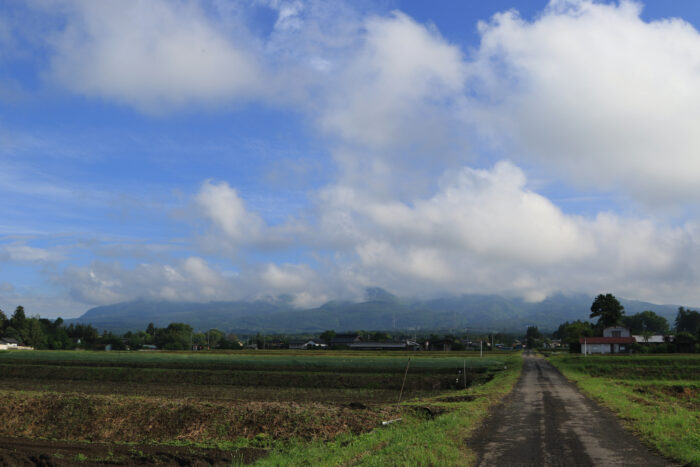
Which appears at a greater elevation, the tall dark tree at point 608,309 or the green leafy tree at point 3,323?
the tall dark tree at point 608,309

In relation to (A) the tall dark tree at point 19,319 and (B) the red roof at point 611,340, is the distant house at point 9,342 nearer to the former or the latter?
(A) the tall dark tree at point 19,319

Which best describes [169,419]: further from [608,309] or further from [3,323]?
[3,323]

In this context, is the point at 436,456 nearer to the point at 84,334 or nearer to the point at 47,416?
the point at 47,416

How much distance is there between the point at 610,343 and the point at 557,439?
308 feet

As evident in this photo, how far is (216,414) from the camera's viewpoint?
2211cm

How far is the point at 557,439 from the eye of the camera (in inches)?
632

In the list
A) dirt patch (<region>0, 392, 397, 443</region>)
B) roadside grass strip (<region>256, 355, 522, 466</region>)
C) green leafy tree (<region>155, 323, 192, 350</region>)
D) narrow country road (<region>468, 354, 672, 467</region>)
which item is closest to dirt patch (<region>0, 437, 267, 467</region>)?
roadside grass strip (<region>256, 355, 522, 466</region>)

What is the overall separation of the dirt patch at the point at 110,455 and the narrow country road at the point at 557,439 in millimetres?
8245

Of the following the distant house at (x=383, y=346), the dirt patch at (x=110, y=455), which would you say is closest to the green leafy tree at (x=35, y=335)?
the distant house at (x=383, y=346)

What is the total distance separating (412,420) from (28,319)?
584 feet

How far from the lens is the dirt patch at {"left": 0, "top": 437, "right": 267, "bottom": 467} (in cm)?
1551

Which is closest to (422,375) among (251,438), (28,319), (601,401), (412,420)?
(601,401)

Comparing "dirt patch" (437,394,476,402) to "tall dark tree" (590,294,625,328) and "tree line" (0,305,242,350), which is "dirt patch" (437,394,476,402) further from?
"tree line" (0,305,242,350)

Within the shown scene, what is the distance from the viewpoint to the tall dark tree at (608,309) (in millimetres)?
114375
